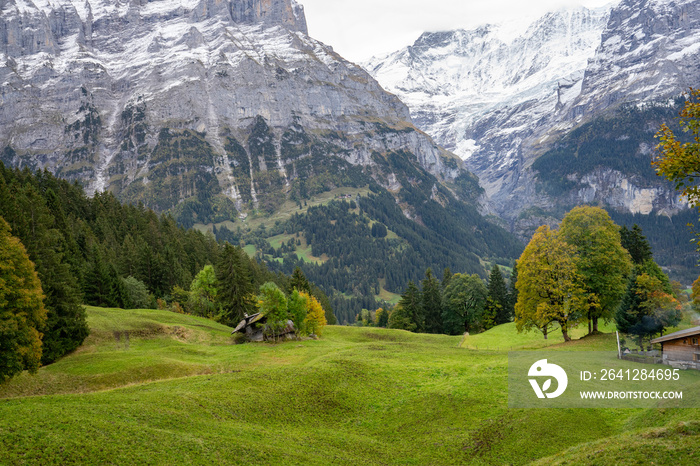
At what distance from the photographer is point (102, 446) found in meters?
19.0

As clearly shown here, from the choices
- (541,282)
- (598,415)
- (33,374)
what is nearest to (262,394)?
(33,374)

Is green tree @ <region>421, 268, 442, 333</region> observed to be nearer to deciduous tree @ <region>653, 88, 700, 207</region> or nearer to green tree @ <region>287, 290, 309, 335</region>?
green tree @ <region>287, 290, 309, 335</region>

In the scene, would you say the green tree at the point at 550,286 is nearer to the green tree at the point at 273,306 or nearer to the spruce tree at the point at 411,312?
the green tree at the point at 273,306

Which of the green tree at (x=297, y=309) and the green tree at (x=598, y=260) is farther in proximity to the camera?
the green tree at (x=297, y=309)

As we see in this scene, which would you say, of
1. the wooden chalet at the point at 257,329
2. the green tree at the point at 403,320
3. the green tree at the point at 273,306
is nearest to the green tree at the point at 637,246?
the green tree at the point at 403,320

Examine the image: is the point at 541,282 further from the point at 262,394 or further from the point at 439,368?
the point at 262,394

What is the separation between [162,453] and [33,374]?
22942 millimetres

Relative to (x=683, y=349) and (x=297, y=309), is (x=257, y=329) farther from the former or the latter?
(x=683, y=349)

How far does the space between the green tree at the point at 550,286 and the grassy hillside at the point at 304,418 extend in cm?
1110

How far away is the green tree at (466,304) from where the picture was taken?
86438mm

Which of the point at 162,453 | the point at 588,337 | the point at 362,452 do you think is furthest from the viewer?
the point at 588,337

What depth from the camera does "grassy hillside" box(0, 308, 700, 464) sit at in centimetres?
1875

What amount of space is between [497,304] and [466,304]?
7.03 meters

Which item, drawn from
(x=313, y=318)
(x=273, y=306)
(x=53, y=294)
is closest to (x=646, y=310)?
(x=313, y=318)
